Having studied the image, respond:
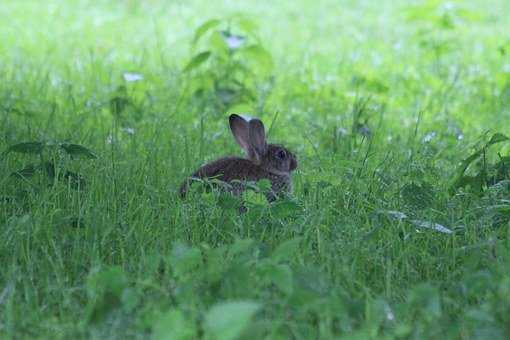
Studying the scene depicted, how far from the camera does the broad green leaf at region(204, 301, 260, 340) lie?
259 cm

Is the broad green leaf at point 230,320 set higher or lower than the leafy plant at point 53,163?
higher

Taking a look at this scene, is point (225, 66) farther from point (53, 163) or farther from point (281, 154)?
point (53, 163)

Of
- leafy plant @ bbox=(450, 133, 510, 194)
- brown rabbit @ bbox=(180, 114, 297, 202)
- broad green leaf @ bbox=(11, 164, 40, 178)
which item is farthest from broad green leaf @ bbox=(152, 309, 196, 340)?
leafy plant @ bbox=(450, 133, 510, 194)

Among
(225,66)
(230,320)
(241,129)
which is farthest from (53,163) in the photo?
(225,66)

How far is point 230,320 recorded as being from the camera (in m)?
2.61

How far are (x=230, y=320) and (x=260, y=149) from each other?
2.28 meters

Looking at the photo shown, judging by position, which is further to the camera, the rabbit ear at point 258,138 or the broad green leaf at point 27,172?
the rabbit ear at point 258,138

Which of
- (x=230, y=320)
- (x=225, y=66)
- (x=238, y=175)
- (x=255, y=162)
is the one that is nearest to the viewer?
(x=230, y=320)

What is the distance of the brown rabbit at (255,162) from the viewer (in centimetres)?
456

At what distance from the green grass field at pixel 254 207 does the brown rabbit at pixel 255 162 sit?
142mm

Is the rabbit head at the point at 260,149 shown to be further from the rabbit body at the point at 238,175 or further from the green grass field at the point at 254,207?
the green grass field at the point at 254,207

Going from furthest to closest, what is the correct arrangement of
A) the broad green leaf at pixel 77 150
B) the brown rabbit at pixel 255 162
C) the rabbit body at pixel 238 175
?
1. the brown rabbit at pixel 255 162
2. the rabbit body at pixel 238 175
3. the broad green leaf at pixel 77 150

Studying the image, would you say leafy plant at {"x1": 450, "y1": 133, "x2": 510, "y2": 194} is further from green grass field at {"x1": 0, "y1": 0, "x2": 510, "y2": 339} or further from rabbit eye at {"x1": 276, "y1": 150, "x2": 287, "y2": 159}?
rabbit eye at {"x1": 276, "y1": 150, "x2": 287, "y2": 159}

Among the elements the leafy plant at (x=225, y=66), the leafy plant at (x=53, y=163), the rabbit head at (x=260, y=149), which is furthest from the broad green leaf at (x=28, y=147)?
the leafy plant at (x=225, y=66)
